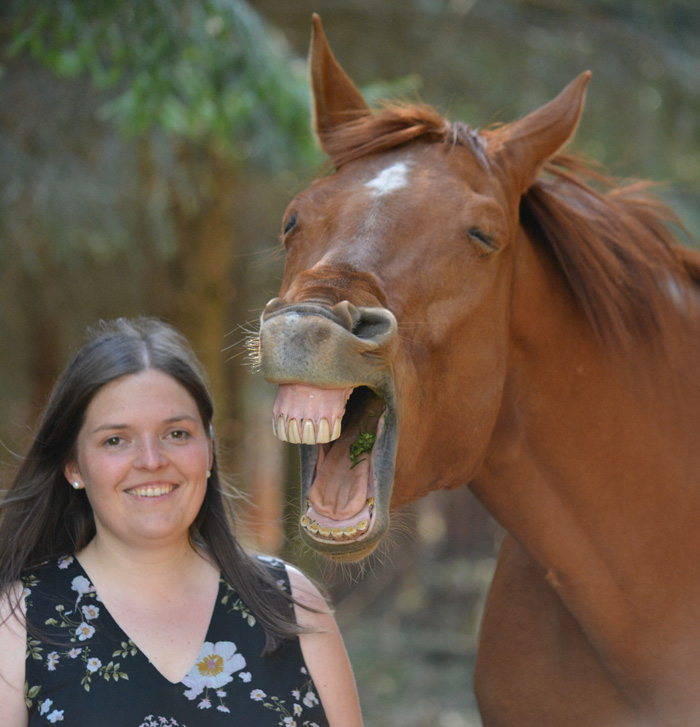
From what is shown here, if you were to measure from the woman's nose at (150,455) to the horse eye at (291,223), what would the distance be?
0.68 metres

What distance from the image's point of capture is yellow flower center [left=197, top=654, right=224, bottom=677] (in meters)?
2.27

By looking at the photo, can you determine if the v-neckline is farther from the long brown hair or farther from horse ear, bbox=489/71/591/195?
horse ear, bbox=489/71/591/195

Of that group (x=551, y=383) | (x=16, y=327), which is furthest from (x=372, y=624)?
(x=551, y=383)

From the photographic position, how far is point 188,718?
2.19 metres

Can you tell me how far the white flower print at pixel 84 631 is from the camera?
225 centimetres

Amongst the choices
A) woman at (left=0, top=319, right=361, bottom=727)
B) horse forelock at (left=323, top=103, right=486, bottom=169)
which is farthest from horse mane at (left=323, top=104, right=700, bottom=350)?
woman at (left=0, top=319, right=361, bottom=727)

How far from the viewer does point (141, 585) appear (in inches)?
94.2

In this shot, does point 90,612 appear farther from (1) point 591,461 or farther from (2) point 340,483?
(1) point 591,461

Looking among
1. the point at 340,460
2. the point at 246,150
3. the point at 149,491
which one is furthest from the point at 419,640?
the point at 340,460

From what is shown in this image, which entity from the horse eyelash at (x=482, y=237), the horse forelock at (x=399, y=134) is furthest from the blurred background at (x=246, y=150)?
the horse eyelash at (x=482, y=237)

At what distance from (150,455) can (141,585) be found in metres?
0.37

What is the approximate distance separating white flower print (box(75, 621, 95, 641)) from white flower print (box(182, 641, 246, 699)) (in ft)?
0.89

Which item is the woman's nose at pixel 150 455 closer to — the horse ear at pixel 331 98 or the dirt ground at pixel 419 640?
the horse ear at pixel 331 98

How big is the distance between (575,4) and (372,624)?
5631 mm
